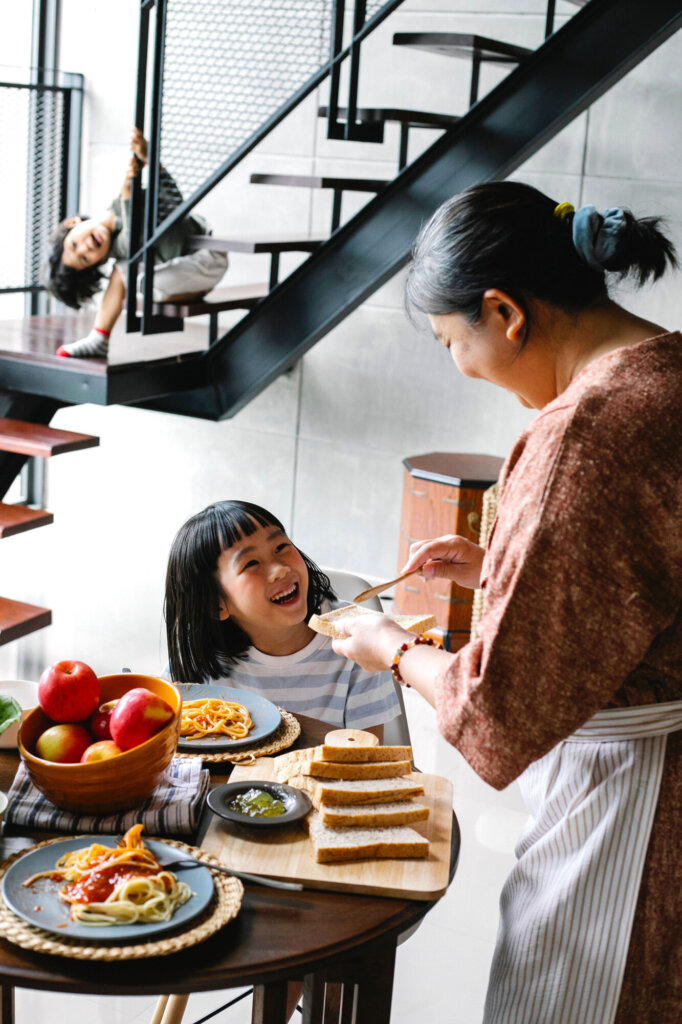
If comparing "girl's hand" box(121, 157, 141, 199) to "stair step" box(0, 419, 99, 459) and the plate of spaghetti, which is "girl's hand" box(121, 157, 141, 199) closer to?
"stair step" box(0, 419, 99, 459)

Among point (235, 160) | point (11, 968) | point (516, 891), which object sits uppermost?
point (235, 160)

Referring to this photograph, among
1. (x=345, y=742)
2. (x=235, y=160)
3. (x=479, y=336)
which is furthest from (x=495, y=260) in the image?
(x=235, y=160)

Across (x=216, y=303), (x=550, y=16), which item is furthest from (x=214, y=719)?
(x=550, y=16)

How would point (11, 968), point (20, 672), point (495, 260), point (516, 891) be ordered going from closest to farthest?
1. point (11, 968)
2. point (495, 260)
3. point (516, 891)
4. point (20, 672)

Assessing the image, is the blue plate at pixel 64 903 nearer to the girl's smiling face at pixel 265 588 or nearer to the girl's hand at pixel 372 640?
the girl's hand at pixel 372 640

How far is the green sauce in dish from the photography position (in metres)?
1.46

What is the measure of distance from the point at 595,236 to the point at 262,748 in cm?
88

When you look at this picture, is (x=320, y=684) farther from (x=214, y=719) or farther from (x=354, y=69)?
(x=354, y=69)

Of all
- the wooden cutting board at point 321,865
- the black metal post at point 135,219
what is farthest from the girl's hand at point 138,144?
the wooden cutting board at point 321,865

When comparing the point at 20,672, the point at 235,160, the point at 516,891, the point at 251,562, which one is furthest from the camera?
the point at 20,672

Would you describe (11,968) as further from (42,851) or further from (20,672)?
(20,672)

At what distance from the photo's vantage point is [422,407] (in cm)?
498

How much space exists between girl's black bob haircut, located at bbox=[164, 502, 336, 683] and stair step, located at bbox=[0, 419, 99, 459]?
6.06 feet

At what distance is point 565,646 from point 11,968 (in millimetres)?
685
